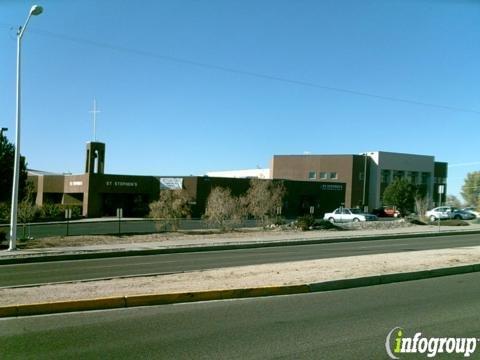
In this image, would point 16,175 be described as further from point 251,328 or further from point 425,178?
point 425,178

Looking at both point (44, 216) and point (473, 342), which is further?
point (44, 216)

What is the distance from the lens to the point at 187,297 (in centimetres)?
927

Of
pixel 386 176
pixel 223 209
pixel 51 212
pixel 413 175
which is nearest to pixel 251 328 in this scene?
pixel 223 209

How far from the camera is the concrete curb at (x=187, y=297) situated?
8.35m

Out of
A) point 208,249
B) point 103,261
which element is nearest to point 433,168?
point 208,249

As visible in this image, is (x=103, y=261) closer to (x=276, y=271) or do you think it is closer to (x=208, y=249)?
(x=208, y=249)

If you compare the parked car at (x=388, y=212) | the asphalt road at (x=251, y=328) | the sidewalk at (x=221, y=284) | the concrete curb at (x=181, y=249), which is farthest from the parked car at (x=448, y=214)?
the asphalt road at (x=251, y=328)

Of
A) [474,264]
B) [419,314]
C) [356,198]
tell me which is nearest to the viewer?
[419,314]

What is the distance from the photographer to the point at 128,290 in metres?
9.80

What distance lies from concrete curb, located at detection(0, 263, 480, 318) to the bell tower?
158 ft

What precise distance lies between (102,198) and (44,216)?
300 inches

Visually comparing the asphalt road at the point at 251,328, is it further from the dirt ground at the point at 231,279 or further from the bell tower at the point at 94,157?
the bell tower at the point at 94,157

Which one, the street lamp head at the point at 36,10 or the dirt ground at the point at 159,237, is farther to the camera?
the dirt ground at the point at 159,237

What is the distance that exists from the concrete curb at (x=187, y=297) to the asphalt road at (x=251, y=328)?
0.99 ft
